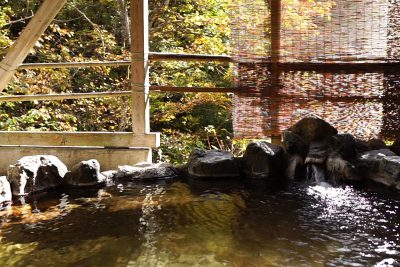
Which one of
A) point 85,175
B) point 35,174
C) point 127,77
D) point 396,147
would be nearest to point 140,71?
point 85,175

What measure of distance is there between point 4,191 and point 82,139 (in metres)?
1.04

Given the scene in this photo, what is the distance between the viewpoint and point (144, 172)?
409 cm

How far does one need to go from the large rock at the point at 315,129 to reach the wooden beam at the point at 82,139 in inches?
66.2

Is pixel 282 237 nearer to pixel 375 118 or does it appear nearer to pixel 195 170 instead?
pixel 195 170

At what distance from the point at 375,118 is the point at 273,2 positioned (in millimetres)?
1772

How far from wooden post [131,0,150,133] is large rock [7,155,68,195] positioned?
3.07ft

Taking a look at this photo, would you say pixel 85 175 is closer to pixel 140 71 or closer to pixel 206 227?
pixel 140 71

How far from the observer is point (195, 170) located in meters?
4.17

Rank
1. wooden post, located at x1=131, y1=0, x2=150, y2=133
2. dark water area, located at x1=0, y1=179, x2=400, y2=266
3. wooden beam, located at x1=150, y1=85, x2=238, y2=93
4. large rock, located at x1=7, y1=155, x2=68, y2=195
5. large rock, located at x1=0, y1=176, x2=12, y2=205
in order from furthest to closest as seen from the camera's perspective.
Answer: wooden beam, located at x1=150, y1=85, x2=238, y2=93 < wooden post, located at x1=131, y1=0, x2=150, y2=133 < large rock, located at x1=7, y1=155, x2=68, y2=195 < large rock, located at x1=0, y1=176, x2=12, y2=205 < dark water area, located at x1=0, y1=179, x2=400, y2=266

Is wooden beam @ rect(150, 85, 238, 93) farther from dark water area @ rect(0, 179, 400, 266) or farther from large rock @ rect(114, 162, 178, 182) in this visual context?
dark water area @ rect(0, 179, 400, 266)

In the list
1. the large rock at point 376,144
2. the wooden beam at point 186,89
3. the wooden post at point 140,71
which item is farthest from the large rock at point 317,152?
the wooden post at point 140,71

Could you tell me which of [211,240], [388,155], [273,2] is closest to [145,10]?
[273,2]

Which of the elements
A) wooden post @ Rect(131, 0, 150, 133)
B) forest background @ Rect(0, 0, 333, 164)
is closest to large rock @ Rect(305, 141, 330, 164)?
wooden post @ Rect(131, 0, 150, 133)

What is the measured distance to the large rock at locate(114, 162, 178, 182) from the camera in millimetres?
4047
